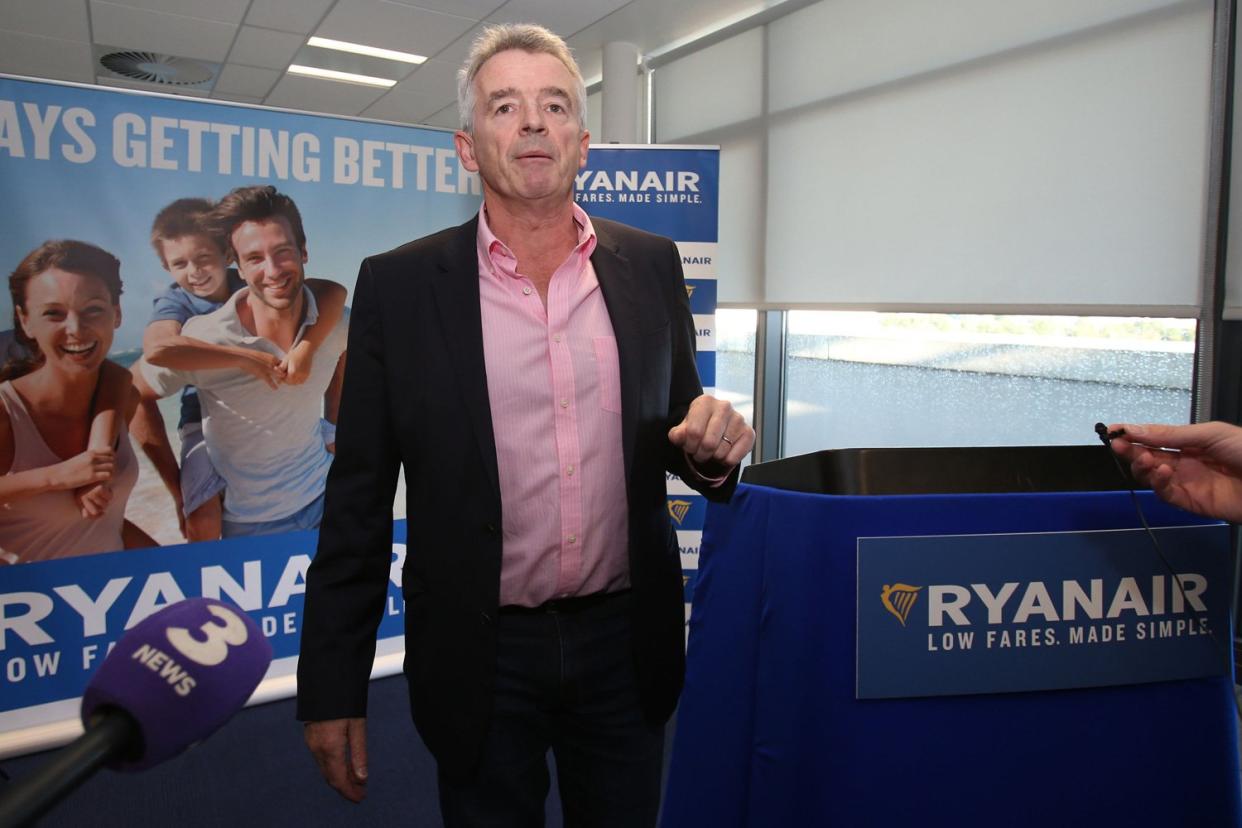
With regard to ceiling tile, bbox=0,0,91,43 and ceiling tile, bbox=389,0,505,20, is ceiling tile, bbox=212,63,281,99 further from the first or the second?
ceiling tile, bbox=389,0,505,20

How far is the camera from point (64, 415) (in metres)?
2.64

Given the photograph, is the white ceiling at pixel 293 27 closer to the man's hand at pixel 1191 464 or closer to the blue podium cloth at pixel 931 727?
the man's hand at pixel 1191 464

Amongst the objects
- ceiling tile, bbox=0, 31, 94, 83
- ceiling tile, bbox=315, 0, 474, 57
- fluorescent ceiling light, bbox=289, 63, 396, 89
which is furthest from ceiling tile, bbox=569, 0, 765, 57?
ceiling tile, bbox=0, 31, 94, 83

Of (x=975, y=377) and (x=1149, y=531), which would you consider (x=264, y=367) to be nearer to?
(x=1149, y=531)

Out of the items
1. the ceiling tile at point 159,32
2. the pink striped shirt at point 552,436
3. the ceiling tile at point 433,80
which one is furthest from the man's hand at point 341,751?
the ceiling tile at point 433,80

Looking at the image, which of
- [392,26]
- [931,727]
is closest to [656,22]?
[392,26]

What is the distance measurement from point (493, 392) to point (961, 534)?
62 cm

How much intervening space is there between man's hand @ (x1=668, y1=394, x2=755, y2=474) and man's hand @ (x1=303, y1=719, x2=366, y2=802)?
58 centimetres

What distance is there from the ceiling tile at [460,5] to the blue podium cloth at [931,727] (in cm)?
469

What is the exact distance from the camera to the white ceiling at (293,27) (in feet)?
16.3

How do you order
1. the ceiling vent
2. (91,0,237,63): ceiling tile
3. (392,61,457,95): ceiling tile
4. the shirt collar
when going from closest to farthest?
the shirt collar → (91,0,237,63): ceiling tile → the ceiling vent → (392,61,457,95): ceiling tile

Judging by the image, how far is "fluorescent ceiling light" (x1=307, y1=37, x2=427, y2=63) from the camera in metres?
5.70

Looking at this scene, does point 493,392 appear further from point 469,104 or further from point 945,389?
point 945,389

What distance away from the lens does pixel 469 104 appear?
131 centimetres
